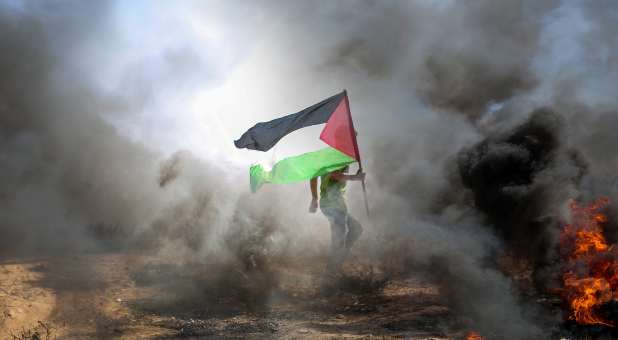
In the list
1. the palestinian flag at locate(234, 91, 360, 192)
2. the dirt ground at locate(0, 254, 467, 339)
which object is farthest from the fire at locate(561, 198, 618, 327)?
the palestinian flag at locate(234, 91, 360, 192)

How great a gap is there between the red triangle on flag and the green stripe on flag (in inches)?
5.6

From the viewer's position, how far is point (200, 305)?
6.86 metres

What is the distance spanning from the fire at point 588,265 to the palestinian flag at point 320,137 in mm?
3100

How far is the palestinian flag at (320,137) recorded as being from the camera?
6.71 metres

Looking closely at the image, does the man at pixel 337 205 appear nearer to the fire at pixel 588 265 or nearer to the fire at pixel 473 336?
the fire at pixel 473 336

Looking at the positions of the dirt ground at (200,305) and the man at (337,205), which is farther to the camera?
the man at (337,205)

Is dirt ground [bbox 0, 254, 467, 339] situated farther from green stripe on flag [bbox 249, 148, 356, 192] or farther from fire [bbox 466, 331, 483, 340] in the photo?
green stripe on flag [bbox 249, 148, 356, 192]

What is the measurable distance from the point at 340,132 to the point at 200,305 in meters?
3.15

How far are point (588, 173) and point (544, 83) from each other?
5.62 meters

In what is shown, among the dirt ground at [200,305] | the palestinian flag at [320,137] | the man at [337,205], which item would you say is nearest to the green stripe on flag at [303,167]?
the palestinian flag at [320,137]

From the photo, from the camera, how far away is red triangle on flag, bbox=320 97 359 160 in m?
6.71

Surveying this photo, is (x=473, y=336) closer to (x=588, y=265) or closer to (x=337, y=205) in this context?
(x=588, y=265)

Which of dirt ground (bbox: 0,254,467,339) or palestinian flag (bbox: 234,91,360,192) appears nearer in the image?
dirt ground (bbox: 0,254,467,339)

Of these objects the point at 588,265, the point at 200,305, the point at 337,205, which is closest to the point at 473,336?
the point at 588,265
